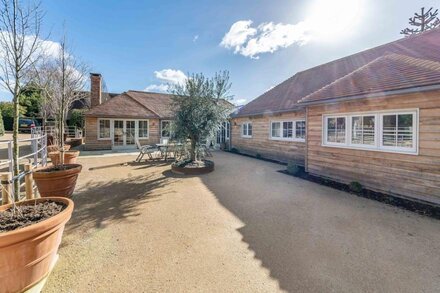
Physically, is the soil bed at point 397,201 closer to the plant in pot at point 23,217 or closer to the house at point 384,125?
the house at point 384,125

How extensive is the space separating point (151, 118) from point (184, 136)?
847 centimetres

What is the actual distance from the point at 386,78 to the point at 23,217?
314 inches

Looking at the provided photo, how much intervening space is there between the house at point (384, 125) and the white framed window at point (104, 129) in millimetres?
12345

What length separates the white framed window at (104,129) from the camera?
1472cm

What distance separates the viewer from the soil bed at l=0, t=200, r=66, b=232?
2.26 m

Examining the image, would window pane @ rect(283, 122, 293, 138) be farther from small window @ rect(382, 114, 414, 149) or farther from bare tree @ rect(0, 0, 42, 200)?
bare tree @ rect(0, 0, 42, 200)

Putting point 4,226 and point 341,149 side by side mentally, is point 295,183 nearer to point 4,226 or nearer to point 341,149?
point 341,149

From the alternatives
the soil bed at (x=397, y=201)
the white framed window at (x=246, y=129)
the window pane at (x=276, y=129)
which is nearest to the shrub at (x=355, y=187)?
the soil bed at (x=397, y=201)

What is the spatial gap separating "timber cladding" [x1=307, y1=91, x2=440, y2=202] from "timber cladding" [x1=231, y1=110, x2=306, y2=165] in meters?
2.13

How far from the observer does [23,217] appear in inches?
95.6

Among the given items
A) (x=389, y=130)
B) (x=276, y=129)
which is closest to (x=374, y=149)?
(x=389, y=130)

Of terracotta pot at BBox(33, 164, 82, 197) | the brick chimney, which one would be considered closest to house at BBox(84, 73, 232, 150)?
the brick chimney

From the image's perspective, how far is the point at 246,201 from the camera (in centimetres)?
525

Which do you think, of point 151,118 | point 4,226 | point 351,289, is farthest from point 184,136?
point 151,118
